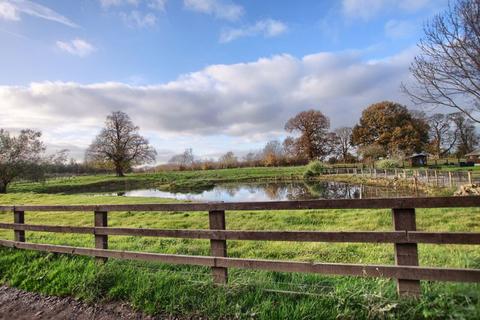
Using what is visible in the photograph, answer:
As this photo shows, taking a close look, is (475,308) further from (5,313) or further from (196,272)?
(5,313)

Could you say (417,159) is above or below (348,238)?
above

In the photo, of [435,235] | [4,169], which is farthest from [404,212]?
[4,169]

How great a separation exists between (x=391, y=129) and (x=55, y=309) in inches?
2604

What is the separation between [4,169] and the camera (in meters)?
30.1

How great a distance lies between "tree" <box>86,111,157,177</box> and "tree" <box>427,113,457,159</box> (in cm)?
5525

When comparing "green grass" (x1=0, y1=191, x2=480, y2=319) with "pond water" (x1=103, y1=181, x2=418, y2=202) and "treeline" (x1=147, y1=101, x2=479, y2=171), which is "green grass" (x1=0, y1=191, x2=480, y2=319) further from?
"treeline" (x1=147, y1=101, x2=479, y2=171)

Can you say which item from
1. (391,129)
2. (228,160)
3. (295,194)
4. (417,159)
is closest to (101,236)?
(295,194)

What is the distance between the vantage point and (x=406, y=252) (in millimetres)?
3057

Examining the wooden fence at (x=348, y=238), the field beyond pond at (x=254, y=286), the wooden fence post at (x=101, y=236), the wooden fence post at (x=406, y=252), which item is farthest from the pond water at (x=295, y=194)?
the wooden fence post at (x=406, y=252)

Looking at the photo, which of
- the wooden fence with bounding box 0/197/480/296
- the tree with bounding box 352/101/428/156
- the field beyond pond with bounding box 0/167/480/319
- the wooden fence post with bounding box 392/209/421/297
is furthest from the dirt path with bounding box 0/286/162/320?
the tree with bounding box 352/101/428/156

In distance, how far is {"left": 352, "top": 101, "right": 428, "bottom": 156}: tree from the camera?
58.2 m

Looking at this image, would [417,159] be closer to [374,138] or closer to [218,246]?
[374,138]

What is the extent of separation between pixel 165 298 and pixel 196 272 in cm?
68

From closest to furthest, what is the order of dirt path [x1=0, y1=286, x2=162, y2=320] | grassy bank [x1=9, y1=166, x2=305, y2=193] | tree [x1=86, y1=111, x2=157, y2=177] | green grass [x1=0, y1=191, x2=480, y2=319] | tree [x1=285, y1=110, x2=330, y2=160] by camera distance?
green grass [x1=0, y1=191, x2=480, y2=319] < dirt path [x1=0, y1=286, x2=162, y2=320] < grassy bank [x1=9, y1=166, x2=305, y2=193] < tree [x1=86, y1=111, x2=157, y2=177] < tree [x1=285, y1=110, x2=330, y2=160]
